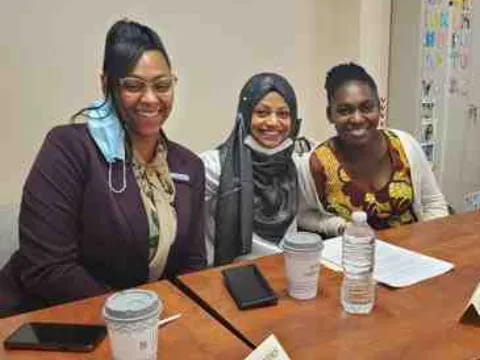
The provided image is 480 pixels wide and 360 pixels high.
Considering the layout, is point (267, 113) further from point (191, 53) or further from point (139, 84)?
point (191, 53)

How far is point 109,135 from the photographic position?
1622 millimetres

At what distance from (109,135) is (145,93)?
6.9 inches

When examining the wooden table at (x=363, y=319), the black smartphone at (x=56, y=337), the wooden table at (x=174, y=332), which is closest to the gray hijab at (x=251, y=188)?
the wooden table at (x=363, y=319)

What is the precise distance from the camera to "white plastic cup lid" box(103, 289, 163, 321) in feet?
3.21

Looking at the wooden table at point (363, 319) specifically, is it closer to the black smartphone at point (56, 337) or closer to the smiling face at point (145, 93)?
the black smartphone at point (56, 337)

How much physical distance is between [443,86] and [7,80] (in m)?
2.33

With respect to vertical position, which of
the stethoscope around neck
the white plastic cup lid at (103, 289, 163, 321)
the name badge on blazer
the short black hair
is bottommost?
the white plastic cup lid at (103, 289, 163, 321)

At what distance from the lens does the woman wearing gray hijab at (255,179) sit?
204 cm

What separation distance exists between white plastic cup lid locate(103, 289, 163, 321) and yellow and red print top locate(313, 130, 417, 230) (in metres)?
1.14

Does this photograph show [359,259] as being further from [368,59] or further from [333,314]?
[368,59]

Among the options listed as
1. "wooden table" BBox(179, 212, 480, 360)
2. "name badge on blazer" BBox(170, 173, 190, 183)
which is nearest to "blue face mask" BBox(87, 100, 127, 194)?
"name badge on blazer" BBox(170, 173, 190, 183)

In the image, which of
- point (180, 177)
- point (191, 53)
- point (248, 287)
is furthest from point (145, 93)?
point (191, 53)

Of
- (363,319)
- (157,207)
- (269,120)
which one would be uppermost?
(269,120)

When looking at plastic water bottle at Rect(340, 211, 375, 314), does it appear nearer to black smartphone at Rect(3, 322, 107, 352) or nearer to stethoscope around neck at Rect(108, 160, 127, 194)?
black smartphone at Rect(3, 322, 107, 352)
